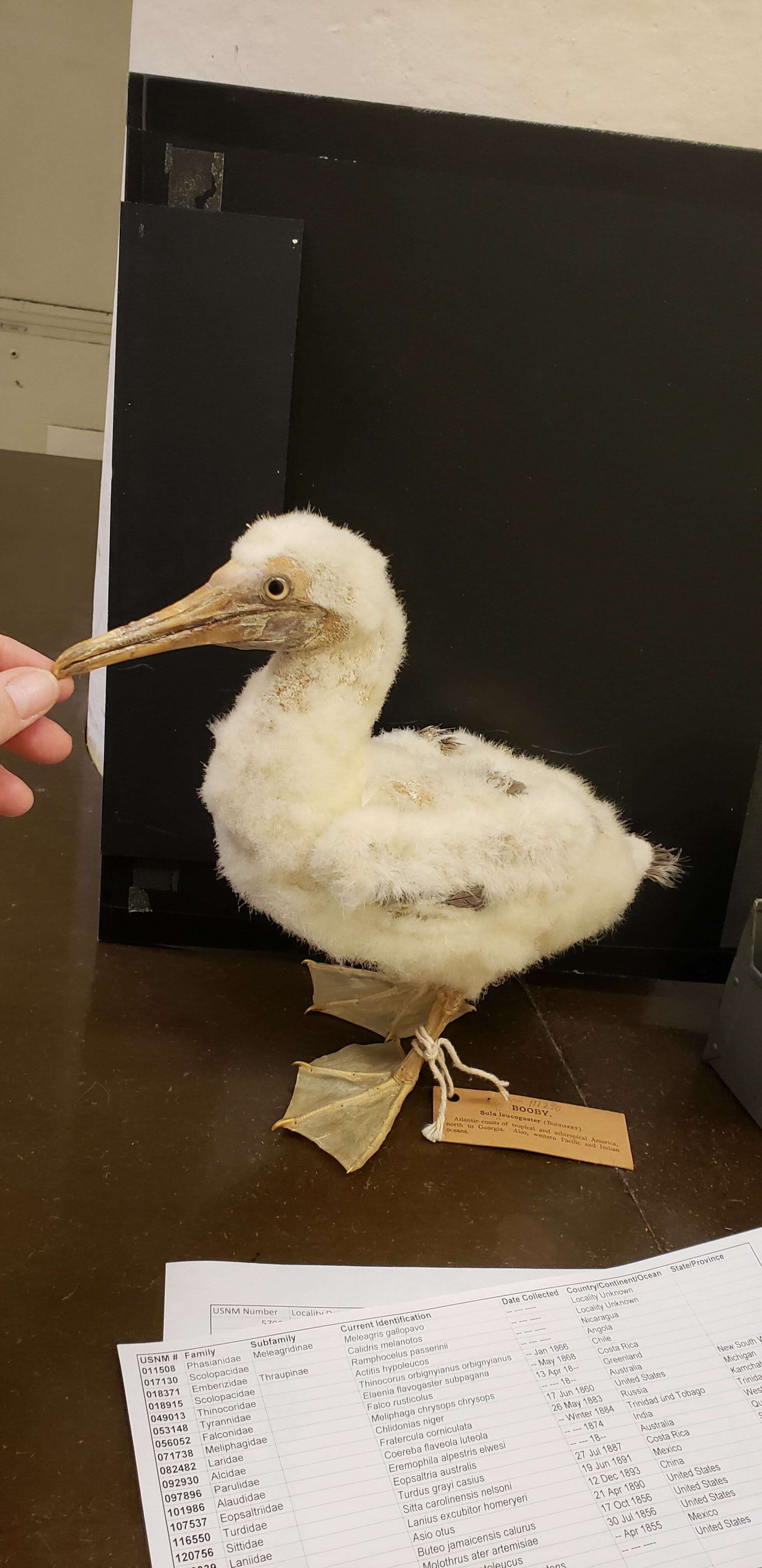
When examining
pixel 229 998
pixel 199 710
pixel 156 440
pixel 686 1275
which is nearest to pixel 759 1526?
pixel 686 1275

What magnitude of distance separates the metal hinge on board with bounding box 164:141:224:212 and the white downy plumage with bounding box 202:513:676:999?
12.6 inches

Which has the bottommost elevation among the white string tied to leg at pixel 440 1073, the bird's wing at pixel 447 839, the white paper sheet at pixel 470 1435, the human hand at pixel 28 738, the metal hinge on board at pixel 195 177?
the white paper sheet at pixel 470 1435

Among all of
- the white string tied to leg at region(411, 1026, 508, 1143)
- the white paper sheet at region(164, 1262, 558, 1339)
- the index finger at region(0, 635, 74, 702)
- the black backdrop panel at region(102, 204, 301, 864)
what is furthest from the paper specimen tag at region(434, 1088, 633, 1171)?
the index finger at region(0, 635, 74, 702)

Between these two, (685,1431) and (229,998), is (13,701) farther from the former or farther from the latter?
(685,1431)

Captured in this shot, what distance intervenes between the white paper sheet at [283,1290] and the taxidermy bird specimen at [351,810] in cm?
14

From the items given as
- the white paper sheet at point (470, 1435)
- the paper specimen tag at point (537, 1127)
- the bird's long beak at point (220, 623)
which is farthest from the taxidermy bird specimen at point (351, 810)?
the white paper sheet at point (470, 1435)

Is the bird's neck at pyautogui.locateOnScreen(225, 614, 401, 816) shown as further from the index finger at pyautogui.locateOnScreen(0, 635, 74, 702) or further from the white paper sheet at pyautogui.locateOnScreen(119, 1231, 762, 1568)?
the white paper sheet at pyautogui.locateOnScreen(119, 1231, 762, 1568)

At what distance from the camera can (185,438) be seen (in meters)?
1.19

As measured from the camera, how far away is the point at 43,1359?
2.95 feet

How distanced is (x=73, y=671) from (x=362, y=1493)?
0.65 meters

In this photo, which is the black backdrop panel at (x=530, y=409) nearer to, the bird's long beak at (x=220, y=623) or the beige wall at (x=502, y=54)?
the beige wall at (x=502, y=54)

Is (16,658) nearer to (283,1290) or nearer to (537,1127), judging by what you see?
(283,1290)

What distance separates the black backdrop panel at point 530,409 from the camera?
1129 mm

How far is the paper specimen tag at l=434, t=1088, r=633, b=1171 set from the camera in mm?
1198
